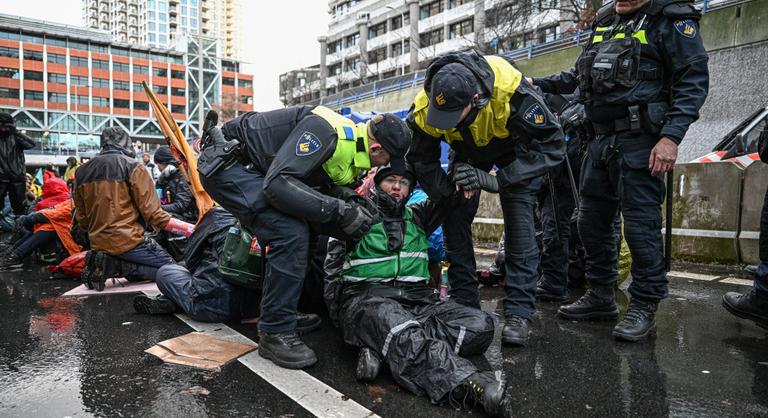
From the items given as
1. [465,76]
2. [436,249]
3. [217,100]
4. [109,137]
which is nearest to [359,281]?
[436,249]

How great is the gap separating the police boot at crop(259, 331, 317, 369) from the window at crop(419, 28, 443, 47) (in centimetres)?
4821

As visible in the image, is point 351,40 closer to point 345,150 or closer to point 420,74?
point 420,74

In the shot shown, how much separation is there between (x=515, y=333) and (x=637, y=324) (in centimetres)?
69

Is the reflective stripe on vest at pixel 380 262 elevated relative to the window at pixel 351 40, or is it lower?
lower

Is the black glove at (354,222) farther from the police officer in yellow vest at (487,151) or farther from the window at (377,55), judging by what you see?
the window at (377,55)

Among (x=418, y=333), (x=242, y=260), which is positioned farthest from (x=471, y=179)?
(x=242, y=260)

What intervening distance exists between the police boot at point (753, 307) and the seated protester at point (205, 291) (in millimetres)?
2531

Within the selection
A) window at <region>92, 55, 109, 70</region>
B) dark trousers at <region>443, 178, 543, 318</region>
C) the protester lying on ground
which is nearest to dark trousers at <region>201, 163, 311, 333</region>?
dark trousers at <region>443, 178, 543, 318</region>

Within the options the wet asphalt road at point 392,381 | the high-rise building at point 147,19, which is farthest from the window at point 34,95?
the wet asphalt road at point 392,381

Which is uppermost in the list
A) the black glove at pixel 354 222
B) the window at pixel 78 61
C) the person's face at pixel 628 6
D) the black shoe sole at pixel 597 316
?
the window at pixel 78 61

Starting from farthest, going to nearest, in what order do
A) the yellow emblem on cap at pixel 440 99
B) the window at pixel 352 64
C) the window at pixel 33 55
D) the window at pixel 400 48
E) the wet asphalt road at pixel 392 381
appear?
the window at pixel 33 55 < the window at pixel 352 64 < the window at pixel 400 48 < the yellow emblem on cap at pixel 440 99 < the wet asphalt road at pixel 392 381

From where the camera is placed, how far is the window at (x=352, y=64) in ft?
190

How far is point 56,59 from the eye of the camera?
74562 mm

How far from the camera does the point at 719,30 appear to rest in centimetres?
1155
